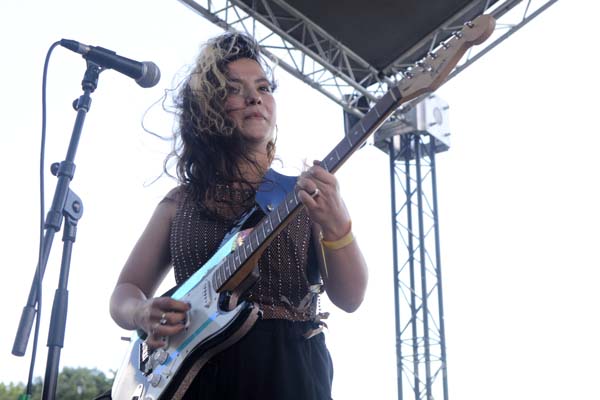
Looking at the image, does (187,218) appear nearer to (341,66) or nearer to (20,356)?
(20,356)

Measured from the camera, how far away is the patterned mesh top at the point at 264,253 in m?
1.61

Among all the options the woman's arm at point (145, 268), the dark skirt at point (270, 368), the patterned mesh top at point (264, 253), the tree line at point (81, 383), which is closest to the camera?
the dark skirt at point (270, 368)

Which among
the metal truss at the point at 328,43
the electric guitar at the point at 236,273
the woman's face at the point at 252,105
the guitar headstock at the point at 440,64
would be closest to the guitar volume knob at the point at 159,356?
the electric guitar at the point at 236,273

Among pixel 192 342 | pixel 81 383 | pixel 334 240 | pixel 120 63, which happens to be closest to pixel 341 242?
pixel 334 240

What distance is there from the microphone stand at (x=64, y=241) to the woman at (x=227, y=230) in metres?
0.20

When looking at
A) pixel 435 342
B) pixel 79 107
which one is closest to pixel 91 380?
pixel 435 342

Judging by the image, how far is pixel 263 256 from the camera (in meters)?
1.70

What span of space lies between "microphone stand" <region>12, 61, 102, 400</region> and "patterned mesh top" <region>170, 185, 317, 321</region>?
0.36 metres

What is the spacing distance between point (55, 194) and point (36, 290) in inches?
10.7

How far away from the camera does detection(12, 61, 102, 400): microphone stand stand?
1.88 metres

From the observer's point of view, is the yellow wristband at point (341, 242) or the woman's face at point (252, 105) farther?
the woman's face at point (252, 105)

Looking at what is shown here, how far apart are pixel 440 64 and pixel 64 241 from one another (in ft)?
3.63

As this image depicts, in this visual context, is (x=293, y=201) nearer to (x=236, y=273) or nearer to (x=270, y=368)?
(x=236, y=273)

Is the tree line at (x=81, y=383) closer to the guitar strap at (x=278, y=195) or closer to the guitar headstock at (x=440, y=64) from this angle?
the guitar strap at (x=278, y=195)
